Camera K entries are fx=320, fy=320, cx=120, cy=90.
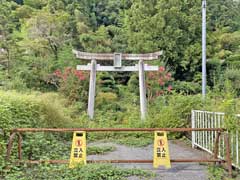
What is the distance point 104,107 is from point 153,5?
725 centimetres

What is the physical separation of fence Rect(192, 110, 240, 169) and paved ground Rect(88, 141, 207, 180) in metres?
0.23

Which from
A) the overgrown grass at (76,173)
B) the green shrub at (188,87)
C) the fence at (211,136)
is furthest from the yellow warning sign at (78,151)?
the green shrub at (188,87)

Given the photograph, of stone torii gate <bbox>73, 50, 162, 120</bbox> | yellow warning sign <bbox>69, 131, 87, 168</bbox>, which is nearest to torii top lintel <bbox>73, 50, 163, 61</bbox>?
stone torii gate <bbox>73, 50, 162, 120</bbox>

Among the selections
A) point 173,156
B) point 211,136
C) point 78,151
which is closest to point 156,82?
point 173,156

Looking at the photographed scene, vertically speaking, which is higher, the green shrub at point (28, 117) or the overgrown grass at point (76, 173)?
the green shrub at point (28, 117)

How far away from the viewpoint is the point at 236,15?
21.4m

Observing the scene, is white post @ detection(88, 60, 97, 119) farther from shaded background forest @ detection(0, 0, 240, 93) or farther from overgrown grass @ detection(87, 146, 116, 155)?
overgrown grass @ detection(87, 146, 116, 155)

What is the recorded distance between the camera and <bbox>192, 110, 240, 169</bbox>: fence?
15.1 ft

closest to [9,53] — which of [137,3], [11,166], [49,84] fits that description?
[49,84]

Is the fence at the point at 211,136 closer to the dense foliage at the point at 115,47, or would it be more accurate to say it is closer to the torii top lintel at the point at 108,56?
the dense foliage at the point at 115,47

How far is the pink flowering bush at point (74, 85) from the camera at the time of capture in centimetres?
1372

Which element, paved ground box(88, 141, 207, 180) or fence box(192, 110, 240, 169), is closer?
paved ground box(88, 141, 207, 180)

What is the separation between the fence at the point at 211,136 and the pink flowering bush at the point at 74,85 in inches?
290

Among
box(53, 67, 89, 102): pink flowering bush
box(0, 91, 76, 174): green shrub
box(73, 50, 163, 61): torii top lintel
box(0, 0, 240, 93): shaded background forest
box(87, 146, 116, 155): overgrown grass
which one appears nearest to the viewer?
box(0, 91, 76, 174): green shrub
